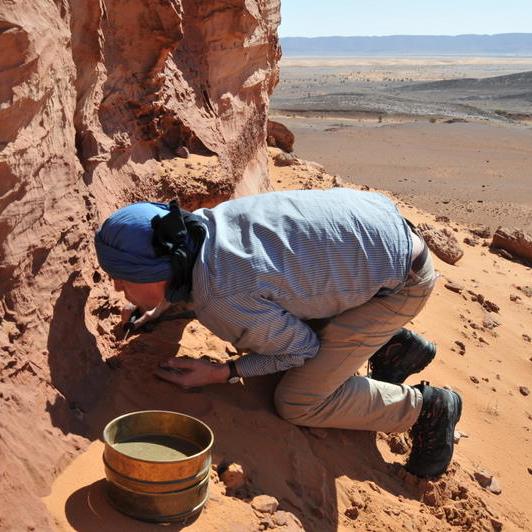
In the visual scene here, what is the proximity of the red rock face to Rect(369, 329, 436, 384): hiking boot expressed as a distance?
135cm

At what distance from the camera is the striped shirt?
2936 millimetres

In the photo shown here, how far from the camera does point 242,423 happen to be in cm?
337

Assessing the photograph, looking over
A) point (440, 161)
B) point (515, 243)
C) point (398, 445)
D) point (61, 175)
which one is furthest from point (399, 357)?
point (440, 161)

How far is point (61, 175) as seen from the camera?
3.35 m

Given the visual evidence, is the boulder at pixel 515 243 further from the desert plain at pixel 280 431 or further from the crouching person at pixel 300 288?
the crouching person at pixel 300 288

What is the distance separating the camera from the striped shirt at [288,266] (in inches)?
116

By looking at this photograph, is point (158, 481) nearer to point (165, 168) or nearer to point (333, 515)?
point (333, 515)

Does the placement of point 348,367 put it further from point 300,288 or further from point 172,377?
point 172,377

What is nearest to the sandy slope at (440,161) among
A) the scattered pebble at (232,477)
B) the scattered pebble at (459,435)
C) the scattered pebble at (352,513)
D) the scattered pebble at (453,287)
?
the scattered pebble at (453,287)

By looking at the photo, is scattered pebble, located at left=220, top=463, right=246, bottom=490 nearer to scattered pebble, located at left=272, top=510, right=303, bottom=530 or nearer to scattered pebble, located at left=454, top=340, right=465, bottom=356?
scattered pebble, located at left=272, top=510, right=303, bottom=530

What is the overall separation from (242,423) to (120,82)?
2068 mm

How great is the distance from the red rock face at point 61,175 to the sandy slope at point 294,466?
0.12 metres

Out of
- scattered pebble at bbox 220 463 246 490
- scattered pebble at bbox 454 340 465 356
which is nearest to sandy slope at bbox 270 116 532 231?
scattered pebble at bbox 454 340 465 356

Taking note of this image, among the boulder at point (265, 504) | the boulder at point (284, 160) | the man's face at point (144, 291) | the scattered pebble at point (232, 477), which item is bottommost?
the boulder at point (284, 160)
